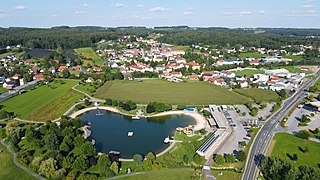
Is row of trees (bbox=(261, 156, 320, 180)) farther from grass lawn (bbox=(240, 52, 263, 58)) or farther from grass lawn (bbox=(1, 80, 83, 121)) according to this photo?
grass lawn (bbox=(240, 52, 263, 58))

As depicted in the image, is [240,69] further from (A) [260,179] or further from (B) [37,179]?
(B) [37,179]

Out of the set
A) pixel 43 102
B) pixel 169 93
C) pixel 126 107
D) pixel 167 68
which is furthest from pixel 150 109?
pixel 167 68

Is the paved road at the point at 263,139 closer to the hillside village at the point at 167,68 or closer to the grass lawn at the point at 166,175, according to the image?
the grass lawn at the point at 166,175

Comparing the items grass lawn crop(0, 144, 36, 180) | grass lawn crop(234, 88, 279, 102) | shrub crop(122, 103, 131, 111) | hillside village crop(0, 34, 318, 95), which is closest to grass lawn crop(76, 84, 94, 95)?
hillside village crop(0, 34, 318, 95)

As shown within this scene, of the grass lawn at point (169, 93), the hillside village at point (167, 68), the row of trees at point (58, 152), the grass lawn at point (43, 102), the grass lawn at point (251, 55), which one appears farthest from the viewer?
the grass lawn at point (251, 55)

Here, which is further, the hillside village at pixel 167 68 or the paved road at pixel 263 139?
the hillside village at pixel 167 68

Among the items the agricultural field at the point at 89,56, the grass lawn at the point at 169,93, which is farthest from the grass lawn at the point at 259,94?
the agricultural field at the point at 89,56

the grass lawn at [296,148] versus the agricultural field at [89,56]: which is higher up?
the agricultural field at [89,56]
